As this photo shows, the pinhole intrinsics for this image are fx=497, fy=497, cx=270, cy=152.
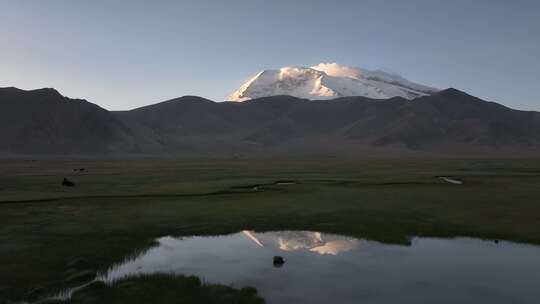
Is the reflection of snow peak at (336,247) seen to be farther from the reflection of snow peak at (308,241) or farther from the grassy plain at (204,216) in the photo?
the grassy plain at (204,216)

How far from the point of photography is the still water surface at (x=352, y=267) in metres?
17.1

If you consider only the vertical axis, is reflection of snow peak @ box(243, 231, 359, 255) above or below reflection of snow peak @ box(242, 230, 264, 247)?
above

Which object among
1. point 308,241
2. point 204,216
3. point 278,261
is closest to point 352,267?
point 278,261

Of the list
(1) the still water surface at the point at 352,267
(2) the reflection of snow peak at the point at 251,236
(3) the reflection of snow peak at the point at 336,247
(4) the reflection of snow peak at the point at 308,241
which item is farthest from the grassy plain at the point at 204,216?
(3) the reflection of snow peak at the point at 336,247

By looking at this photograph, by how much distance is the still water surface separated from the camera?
17.1m

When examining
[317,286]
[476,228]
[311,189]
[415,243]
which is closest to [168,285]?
[317,286]

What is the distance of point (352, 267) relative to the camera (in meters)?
20.7

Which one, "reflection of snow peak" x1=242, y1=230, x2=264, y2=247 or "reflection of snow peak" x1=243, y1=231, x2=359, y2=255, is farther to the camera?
"reflection of snow peak" x1=242, y1=230, x2=264, y2=247

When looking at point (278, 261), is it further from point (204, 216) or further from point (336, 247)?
point (204, 216)

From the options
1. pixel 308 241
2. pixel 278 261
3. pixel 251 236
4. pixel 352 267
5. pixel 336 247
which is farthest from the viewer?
pixel 251 236

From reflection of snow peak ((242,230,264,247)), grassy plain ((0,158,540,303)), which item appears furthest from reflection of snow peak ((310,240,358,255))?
reflection of snow peak ((242,230,264,247))

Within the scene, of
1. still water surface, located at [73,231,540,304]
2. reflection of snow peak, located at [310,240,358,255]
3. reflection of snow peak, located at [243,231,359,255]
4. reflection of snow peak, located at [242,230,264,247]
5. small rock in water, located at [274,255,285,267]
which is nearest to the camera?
still water surface, located at [73,231,540,304]

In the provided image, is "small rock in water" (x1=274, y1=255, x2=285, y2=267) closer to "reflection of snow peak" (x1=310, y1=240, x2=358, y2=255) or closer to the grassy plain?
"reflection of snow peak" (x1=310, y1=240, x2=358, y2=255)

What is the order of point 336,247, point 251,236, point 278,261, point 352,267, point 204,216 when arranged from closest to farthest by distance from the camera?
point 352,267 → point 278,261 → point 336,247 → point 251,236 → point 204,216
